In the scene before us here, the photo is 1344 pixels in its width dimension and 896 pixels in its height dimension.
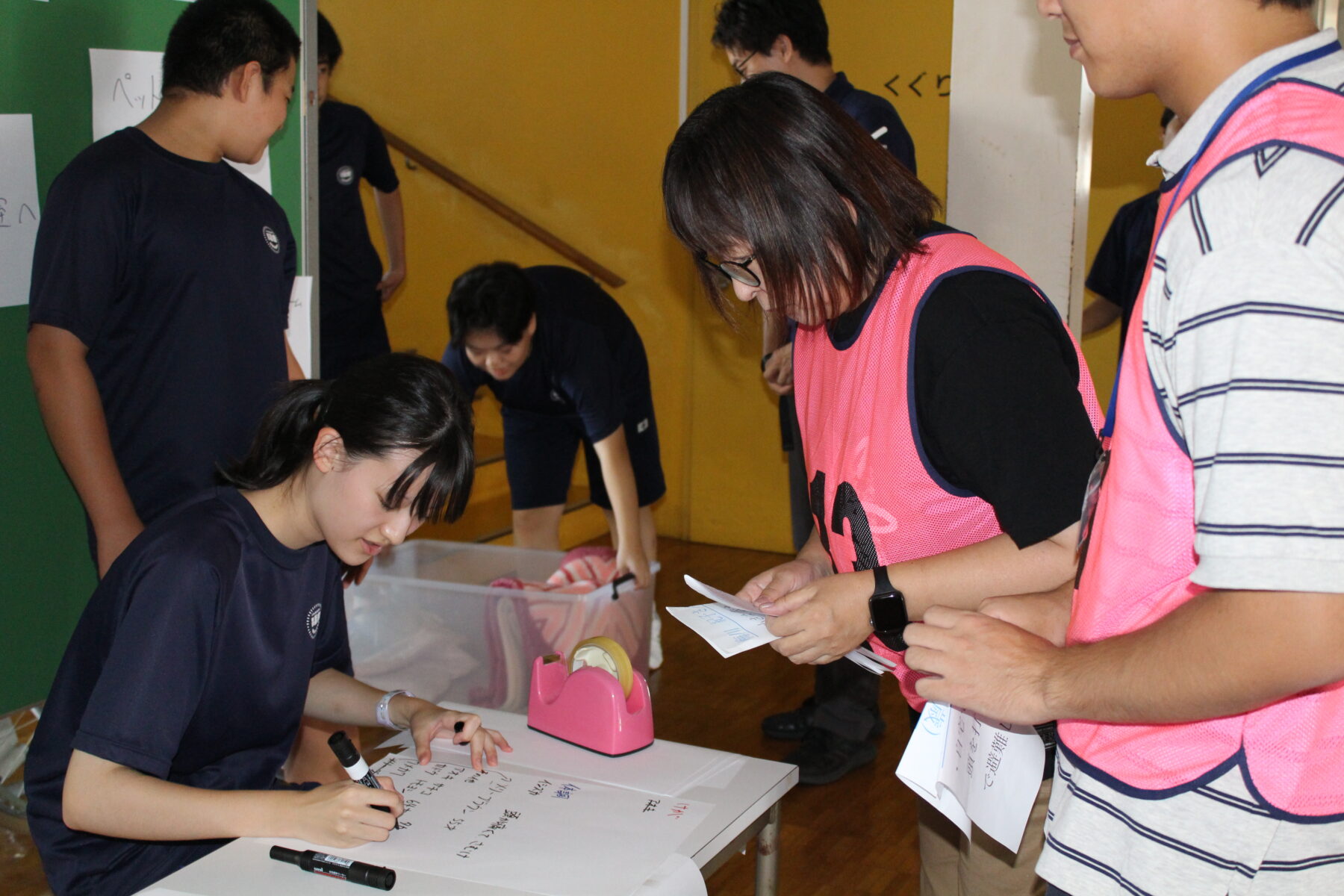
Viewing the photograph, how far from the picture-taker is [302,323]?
7.86ft

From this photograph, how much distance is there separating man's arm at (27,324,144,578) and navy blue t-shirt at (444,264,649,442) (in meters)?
1.38

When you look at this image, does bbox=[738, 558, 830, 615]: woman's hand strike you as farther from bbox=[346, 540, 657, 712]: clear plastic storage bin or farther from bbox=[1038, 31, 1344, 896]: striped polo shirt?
bbox=[346, 540, 657, 712]: clear plastic storage bin

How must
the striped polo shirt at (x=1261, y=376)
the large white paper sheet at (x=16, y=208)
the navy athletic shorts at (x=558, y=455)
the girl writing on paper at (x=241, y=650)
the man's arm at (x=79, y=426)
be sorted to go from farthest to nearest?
1. the navy athletic shorts at (x=558, y=455)
2. the large white paper sheet at (x=16, y=208)
3. the man's arm at (x=79, y=426)
4. the girl writing on paper at (x=241, y=650)
5. the striped polo shirt at (x=1261, y=376)

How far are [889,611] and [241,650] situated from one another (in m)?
0.75

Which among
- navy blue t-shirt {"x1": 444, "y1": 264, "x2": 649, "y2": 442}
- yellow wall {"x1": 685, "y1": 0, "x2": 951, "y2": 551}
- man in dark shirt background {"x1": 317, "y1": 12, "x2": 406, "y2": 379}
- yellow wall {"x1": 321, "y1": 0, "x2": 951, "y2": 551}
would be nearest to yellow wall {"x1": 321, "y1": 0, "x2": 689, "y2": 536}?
yellow wall {"x1": 321, "y1": 0, "x2": 951, "y2": 551}

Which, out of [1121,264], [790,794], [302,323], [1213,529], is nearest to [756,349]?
[1121,264]

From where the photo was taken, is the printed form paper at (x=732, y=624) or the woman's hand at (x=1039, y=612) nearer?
the woman's hand at (x=1039, y=612)

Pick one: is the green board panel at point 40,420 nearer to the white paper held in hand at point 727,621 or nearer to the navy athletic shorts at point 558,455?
the white paper held in hand at point 727,621

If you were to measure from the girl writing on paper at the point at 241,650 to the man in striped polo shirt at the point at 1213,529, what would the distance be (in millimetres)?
708

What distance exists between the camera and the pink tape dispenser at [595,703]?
4.75 feet

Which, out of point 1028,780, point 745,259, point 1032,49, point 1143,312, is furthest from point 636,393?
point 1143,312

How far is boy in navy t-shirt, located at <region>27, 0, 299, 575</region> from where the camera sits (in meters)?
1.79

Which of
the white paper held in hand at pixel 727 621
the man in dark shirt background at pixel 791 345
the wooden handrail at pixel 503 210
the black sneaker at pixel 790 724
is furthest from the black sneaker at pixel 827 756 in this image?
the wooden handrail at pixel 503 210

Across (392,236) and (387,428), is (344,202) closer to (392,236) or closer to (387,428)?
(392,236)
